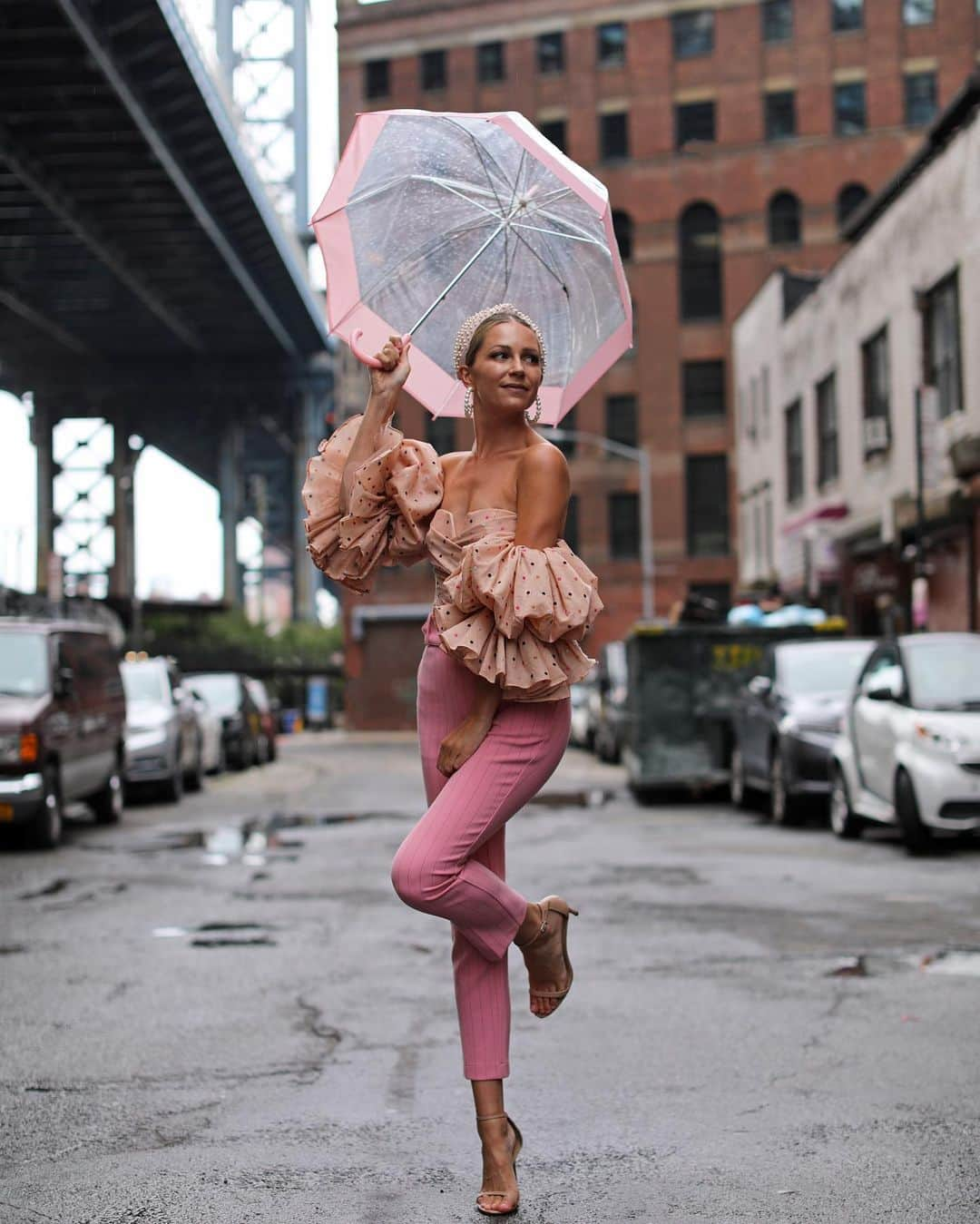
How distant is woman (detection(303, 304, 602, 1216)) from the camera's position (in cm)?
432

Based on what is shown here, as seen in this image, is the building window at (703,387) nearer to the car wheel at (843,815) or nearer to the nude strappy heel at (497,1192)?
the car wheel at (843,815)

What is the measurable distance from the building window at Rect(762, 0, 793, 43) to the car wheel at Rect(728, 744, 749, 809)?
4427 centimetres

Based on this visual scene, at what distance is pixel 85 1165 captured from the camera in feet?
15.7

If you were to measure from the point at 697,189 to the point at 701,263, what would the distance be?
2377 mm

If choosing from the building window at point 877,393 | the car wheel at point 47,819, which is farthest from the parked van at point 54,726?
the building window at point 877,393

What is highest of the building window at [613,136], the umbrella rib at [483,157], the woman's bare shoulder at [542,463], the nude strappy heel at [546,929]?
the building window at [613,136]

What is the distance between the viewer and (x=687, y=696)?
770 inches

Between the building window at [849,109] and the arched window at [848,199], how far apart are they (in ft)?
5.33

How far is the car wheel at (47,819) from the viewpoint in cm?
1488

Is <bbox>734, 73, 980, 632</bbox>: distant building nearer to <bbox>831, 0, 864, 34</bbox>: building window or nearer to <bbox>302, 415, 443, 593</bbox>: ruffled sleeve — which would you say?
<bbox>302, 415, 443, 593</bbox>: ruffled sleeve

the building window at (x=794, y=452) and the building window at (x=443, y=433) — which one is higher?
the building window at (x=443, y=433)

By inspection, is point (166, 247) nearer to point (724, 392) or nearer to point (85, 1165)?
point (724, 392)

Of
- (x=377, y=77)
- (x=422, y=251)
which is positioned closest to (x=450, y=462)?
(x=422, y=251)

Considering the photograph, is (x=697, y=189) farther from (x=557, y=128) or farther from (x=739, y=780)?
(x=739, y=780)
